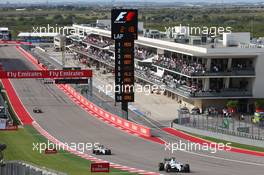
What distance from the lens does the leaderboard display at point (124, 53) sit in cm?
6375

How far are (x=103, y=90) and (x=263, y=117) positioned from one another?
32931 mm

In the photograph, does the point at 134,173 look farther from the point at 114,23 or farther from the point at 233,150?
the point at 114,23

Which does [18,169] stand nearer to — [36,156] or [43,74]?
[36,156]

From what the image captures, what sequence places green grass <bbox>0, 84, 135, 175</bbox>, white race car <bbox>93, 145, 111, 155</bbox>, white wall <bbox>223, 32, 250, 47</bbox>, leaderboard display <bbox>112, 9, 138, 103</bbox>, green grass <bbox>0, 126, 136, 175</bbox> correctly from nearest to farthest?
1. green grass <bbox>0, 84, 135, 175</bbox>
2. green grass <bbox>0, 126, 136, 175</bbox>
3. white race car <bbox>93, 145, 111, 155</bbox>
4. leaderboard display <bbox>112, 9, 138, 103</bbox>
5. white wall <bbox>223, 32, 250, 47</bbox>

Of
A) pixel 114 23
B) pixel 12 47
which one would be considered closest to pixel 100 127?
pixel 114 23

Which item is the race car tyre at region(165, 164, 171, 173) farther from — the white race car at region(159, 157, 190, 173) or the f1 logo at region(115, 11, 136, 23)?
the f1 logo at region(115, 11, 136, 23)

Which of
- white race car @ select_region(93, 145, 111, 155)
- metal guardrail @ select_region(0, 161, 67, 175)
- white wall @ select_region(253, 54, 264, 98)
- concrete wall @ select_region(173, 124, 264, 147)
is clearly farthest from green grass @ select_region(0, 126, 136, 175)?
white wall @ select_region(253, 54, 264, 98)

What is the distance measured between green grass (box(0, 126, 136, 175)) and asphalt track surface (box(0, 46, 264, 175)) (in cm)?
216

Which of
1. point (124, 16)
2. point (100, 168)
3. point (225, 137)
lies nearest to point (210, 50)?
point (124, 16)

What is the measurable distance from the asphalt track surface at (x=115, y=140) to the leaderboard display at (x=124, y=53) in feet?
11.3

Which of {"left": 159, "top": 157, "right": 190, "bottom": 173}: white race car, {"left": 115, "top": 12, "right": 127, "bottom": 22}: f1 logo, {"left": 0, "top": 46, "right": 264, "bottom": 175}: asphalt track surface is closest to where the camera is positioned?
{"left": 159, "top": 157, "right": 190, "bottom": 173}: white race car

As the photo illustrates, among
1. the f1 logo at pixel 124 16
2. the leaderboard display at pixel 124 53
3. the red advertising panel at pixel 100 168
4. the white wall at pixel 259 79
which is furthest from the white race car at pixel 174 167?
the white wall at pixel 259 79

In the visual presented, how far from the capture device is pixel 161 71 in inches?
3484

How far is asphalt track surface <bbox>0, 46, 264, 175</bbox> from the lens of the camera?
152ft
